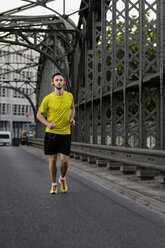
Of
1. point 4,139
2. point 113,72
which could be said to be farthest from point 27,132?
point 113,72

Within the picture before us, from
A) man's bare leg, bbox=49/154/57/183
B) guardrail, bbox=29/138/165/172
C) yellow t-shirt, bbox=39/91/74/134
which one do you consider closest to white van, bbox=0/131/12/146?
guardrail, bbox=29/138/165/172

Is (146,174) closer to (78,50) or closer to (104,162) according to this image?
(104,162)

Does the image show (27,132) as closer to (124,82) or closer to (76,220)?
(124,82)

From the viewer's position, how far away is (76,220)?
18.2 ft

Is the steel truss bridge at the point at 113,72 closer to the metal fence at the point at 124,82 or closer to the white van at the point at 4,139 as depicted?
the metal fence at the point at 124,82

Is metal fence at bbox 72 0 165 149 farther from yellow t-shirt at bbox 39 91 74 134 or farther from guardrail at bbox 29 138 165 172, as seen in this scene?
yellow t-shirt at bbox 39 91 74 134

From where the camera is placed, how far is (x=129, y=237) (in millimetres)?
4719

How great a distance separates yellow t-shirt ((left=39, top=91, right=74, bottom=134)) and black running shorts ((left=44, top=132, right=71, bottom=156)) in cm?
7

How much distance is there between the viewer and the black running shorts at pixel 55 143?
7527mm

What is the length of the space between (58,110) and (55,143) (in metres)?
0.51

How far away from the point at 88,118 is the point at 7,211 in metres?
13.8

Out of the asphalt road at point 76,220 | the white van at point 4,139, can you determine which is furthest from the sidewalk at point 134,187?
the white van at point 4,139

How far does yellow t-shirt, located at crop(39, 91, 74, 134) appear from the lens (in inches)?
293

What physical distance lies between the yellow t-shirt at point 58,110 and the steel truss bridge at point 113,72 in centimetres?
300
